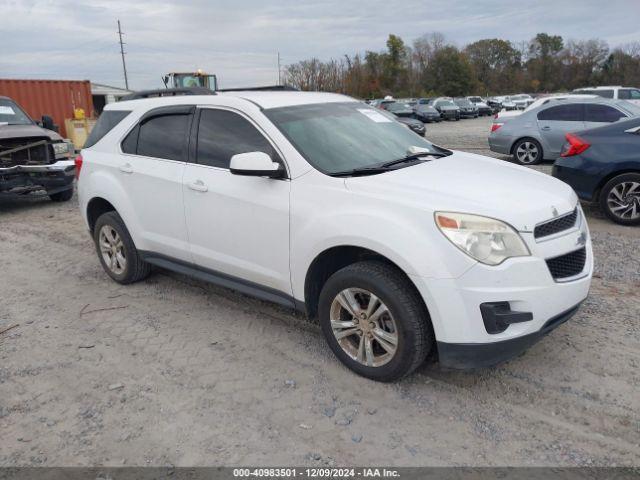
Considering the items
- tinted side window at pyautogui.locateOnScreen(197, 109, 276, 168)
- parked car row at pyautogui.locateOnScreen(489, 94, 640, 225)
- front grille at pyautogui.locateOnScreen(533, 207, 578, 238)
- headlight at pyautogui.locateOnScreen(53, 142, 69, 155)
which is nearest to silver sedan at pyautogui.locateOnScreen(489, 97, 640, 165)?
parked car row at pyautogui.locateOnScreen(489, 94, 640, 225)

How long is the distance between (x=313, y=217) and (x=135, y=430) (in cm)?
165

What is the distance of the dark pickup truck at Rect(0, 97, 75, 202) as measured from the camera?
8867 millimetres

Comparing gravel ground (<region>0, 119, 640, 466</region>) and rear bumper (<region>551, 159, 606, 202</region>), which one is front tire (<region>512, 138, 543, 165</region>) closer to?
rear bumper (<region>551, 159, 606, 202</region>)

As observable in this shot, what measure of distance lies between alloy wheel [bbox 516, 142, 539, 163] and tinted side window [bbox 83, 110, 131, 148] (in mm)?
9849

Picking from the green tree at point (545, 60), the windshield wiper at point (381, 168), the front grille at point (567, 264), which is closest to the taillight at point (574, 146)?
the windshield wiper at point (381, 168)

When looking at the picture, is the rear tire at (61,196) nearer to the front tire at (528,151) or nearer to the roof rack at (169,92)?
the roof rack at (169,92)

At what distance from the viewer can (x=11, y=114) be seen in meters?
10.0

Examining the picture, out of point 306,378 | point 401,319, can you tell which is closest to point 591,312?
point 401,319

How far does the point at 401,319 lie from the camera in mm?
3166

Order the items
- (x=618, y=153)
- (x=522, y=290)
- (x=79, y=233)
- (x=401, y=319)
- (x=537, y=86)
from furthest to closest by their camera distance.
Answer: (x=537, y=86), (x=79, y=233), (x=618, y=153), (x=401, y=319), (x=522, y=290)

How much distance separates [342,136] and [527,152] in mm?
9685

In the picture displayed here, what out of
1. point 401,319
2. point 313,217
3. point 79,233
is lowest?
point 79,233

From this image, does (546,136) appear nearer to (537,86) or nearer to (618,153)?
(618,153)

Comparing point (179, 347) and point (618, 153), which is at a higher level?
point (618, 153)
